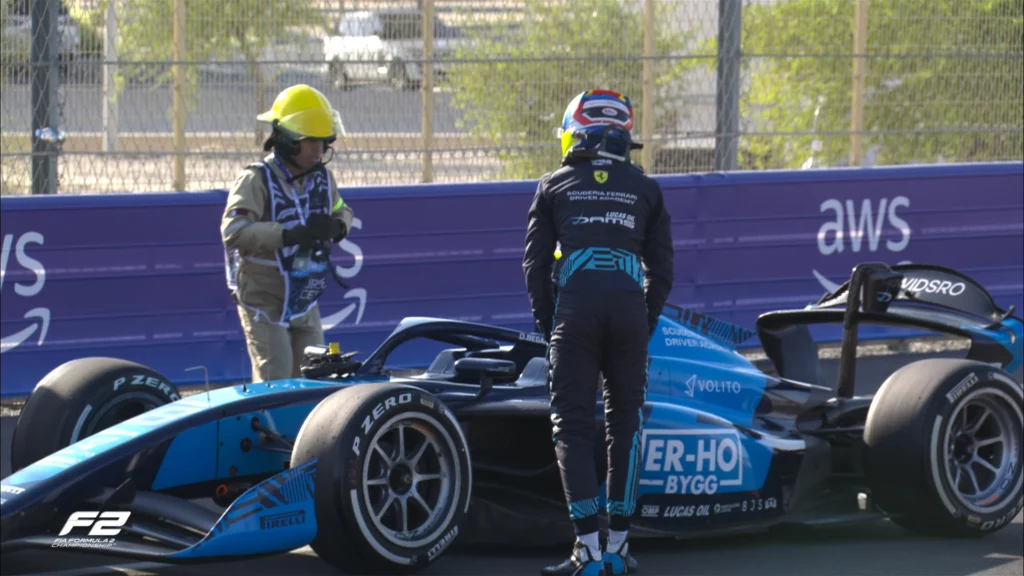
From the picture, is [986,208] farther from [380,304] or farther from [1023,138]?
[380,304]

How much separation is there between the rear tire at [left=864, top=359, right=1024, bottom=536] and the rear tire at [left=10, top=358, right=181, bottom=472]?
292 centimetres

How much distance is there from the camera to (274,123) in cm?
682

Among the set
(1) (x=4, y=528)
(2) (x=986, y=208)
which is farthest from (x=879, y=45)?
(1) (x=4, y=528)

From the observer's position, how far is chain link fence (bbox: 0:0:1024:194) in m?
8.27

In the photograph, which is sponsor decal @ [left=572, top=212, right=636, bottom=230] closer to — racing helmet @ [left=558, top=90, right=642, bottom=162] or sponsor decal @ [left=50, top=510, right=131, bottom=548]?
racing helmet @ [left=558, top=90, right=642, bottom=162]

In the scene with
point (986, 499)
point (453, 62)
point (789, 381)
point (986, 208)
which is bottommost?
point (986, 499)

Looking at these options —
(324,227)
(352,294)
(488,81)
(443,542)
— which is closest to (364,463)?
(443,542)

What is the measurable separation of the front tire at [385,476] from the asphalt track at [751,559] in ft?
0.90

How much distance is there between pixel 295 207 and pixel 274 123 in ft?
1.27

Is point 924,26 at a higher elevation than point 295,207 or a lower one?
higher

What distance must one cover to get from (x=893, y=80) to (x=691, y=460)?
5.64 metres

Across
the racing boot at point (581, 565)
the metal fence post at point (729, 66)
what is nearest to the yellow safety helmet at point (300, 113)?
the racing boot at point (581, 565)

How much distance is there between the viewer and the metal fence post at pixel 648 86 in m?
9.68

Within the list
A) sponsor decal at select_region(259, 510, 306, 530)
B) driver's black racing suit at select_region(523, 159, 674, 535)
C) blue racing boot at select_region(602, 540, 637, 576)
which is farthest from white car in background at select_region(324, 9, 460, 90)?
sponsor decal at select_region(259, 510, 306, 530)
